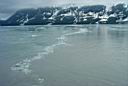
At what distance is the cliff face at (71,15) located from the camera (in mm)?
107250

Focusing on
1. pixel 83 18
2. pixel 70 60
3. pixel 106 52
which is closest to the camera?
pixel 70 60

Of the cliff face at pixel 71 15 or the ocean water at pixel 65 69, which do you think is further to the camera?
the cliff face at pixel 71 15

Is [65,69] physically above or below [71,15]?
above

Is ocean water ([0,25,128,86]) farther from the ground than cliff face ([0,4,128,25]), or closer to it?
farther from the ground

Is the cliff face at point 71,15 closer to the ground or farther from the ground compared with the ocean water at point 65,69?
closer to the ground

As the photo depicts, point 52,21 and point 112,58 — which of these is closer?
point 112,58

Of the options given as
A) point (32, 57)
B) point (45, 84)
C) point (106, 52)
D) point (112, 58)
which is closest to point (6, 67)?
point (32, 57)

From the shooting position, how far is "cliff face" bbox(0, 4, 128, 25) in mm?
107250

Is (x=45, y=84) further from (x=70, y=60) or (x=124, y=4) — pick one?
(x=124, y=4)

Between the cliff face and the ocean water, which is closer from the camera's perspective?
the ocean water

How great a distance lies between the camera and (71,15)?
12250 centimetres

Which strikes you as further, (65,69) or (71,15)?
(71,15)

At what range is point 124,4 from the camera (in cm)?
12169

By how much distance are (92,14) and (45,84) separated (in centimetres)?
10876
